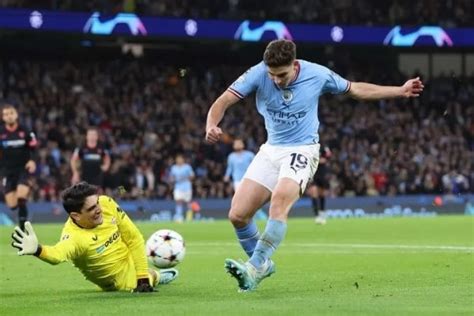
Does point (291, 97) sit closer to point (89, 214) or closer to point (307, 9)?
point (89, 214)

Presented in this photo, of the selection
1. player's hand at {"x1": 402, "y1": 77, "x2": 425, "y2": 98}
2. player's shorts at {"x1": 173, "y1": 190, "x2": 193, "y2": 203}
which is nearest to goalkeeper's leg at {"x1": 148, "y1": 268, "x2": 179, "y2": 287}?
player's hand at {"x1": 402, "y1": 77, "x2": 425, "y2": 98}

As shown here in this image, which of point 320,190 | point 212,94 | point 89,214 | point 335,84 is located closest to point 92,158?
point 320,190

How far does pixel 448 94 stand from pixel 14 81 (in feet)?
50.6

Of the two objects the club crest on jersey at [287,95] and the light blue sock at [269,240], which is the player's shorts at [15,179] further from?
the light blue sock at [269,240]

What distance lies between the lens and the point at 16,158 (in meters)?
19.9

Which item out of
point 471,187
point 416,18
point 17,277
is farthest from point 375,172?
point 17,277

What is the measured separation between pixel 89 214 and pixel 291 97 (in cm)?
208

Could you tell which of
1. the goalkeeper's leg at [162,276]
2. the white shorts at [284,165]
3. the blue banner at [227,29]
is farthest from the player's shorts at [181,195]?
the white shorts at [284,165]

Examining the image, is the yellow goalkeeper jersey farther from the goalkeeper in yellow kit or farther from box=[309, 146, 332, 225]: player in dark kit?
box=[309, 146, 332, 225]: player in dark kit

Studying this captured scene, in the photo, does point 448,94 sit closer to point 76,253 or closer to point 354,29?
point 354,29

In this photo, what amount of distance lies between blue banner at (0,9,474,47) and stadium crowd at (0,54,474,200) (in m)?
2.64

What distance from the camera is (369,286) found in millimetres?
10570

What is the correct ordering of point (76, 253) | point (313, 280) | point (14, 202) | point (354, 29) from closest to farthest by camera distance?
point (76, 253) → point (313, 280) → point (14, 202) → point (354, 29)

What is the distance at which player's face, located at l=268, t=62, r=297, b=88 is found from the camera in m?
9.93
